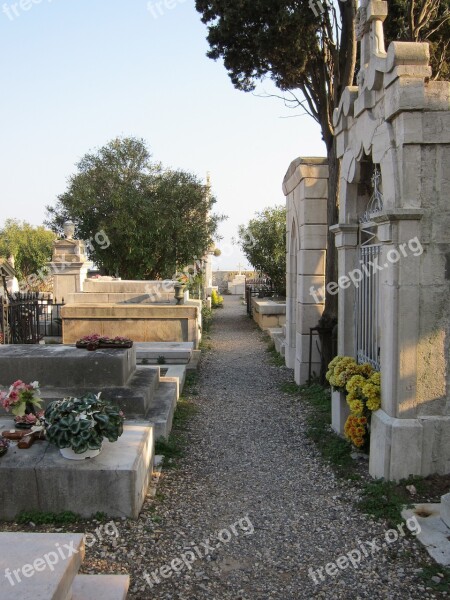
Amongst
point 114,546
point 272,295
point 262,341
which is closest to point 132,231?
point 272,295

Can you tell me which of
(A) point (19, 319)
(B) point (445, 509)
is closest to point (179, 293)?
(A) point (19, 319)

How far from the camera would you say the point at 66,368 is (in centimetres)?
693

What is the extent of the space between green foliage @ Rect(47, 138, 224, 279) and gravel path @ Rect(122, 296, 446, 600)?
46.6 feet

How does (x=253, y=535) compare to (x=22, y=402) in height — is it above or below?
below

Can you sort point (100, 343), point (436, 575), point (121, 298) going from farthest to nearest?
point (121, 298) < point (100, 343) < point (436, 575)

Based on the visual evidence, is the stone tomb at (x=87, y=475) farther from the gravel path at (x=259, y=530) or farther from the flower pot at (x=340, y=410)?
the flower pot at (x=340, y=410)

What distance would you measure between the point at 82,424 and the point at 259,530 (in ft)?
5.68

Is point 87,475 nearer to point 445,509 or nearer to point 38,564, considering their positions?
point 38,564

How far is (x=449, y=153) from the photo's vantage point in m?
5.00

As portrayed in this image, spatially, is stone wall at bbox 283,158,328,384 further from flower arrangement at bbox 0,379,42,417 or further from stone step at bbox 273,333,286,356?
flower arrangement at bbox 0,379,42,417

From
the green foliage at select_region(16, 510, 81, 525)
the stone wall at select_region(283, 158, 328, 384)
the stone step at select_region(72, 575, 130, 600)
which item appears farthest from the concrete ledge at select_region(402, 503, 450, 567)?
the stone wall at select_region(283, 158, 328, 384)

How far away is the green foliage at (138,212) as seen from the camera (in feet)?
69.0

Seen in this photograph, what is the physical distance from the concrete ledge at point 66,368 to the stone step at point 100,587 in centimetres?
357

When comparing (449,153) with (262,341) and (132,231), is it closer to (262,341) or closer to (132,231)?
(262,341)
